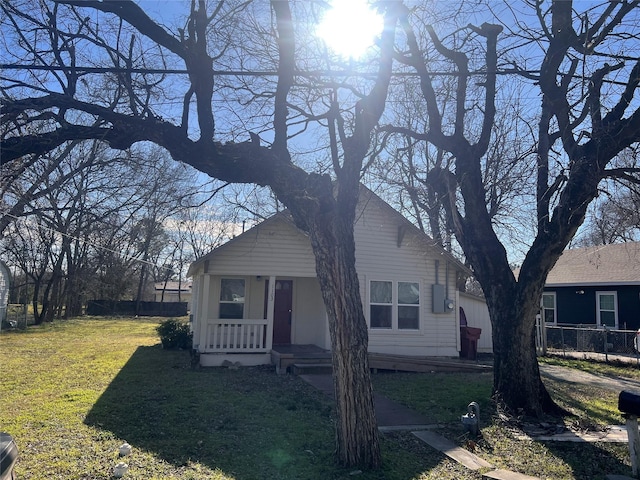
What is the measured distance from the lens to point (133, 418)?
22.4 feet

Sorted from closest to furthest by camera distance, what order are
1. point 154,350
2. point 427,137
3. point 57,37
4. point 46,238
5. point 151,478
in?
Answer: point 151,478 → point 57,37 → point 427,137 → point 154,350 → point 46,238

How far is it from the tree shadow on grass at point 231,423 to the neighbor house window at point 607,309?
50.3 feet

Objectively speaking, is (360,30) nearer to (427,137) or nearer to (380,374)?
(427,137)

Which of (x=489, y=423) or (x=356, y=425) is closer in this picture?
(x=356, y=425)

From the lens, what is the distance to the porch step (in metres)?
11.3

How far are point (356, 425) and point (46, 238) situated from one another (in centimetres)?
2819

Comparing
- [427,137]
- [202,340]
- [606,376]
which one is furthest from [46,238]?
[606,376]

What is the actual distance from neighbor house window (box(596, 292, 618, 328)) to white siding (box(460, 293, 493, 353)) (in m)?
6.07

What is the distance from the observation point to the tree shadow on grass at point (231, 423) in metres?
5.04

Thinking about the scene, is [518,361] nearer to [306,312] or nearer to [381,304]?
[381,304]

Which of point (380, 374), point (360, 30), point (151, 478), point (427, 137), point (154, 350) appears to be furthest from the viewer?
point (154, 350)

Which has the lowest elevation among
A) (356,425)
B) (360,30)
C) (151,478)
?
(151,478)

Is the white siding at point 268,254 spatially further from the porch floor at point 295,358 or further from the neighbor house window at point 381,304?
the neighbor house window at point 381,304

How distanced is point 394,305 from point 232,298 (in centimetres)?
497
